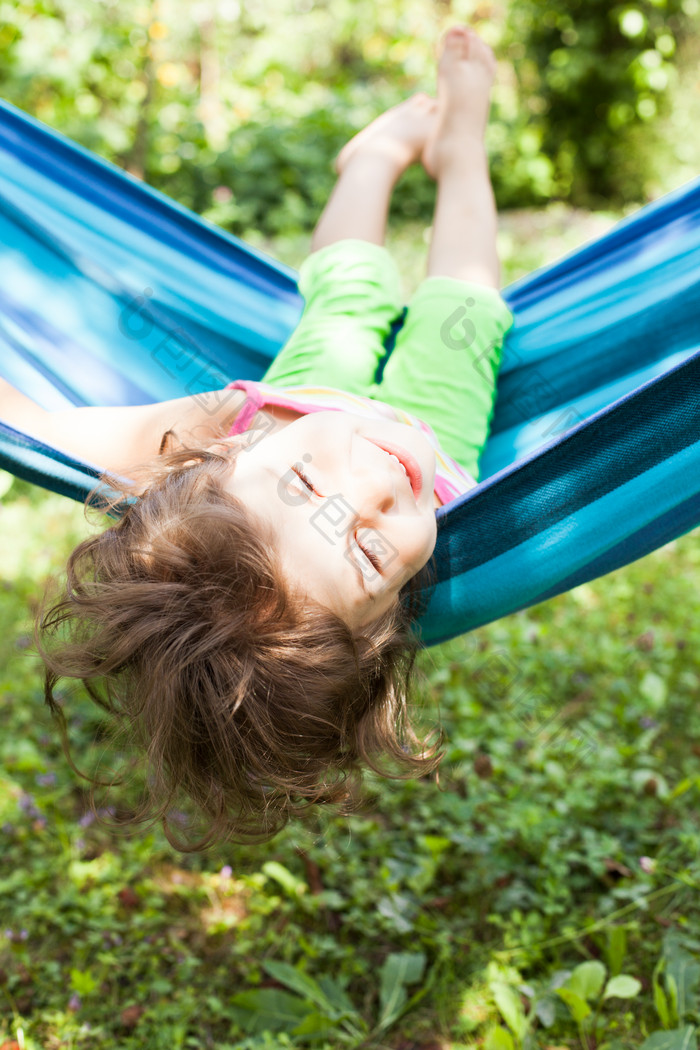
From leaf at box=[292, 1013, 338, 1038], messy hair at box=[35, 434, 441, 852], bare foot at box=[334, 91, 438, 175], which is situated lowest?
leaf at box=[292, 1013, 338, 1038]

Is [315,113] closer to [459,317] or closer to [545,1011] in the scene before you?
[459,317]

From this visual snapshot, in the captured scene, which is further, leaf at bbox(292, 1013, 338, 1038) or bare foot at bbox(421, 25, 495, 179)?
bare foot at bbox(421, 25, 495, 179)

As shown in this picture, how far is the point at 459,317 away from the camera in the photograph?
1658mm

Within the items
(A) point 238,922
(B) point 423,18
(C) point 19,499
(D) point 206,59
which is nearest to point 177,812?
(A) point 238,922

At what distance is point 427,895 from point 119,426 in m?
1.00

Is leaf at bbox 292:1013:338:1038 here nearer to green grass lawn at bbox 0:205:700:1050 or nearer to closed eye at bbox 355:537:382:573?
green grass lawn at bbox 0:205:700:1050

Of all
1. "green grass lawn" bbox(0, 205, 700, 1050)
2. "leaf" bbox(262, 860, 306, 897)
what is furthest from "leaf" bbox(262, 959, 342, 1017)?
"leaf" bbox(262, 860, 306, 897)

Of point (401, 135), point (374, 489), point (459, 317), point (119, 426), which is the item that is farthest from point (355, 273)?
point (374, 489)

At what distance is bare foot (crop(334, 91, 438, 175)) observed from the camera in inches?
76.7

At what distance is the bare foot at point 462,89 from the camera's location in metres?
1.89

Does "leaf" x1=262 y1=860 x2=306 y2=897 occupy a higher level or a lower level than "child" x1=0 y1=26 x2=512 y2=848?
lower

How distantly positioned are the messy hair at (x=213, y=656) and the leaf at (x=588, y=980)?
1.39ft

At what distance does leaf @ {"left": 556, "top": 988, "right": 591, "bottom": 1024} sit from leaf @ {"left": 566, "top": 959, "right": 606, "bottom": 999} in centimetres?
1

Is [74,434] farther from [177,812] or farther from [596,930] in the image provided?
[596,930]
